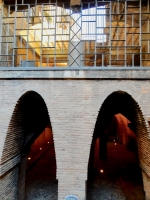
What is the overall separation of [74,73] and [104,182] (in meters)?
5.40

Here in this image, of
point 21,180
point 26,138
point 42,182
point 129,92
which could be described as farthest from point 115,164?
point 129,92

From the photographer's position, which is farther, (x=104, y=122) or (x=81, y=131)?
(x=104, y=122)

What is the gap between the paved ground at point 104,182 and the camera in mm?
6973

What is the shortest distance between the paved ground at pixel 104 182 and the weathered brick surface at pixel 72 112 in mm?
2345

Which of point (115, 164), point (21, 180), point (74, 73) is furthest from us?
point (115, 164)

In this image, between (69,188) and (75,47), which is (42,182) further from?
(75,47)

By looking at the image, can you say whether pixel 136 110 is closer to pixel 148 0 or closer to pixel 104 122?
pixel 104 122

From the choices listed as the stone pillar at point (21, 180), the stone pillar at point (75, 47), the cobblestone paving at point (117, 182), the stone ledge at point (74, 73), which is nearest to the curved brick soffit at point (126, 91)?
the stone ledge at point (74, 73)

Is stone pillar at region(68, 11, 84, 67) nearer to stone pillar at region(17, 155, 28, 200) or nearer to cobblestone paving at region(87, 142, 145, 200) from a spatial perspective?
stone pillar at region(17, 155, 28, 200)

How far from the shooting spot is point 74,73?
15.9 feet

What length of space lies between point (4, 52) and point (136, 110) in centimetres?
411

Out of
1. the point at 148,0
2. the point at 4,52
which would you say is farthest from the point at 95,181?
the point at 148,0

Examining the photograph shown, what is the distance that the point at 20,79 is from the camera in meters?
4.95

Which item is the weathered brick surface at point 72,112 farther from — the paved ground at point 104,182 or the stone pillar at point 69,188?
the paved ground at point 104,182
